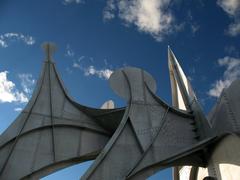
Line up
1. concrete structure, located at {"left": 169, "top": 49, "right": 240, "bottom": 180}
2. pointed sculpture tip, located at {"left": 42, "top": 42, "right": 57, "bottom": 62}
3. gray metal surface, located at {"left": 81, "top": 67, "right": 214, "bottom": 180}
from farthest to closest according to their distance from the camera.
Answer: pointed sculpture tip, located at {"left": 42, "top": 42, "right": 57, "bottom": 62} → gray metal surface, located at {"left": 81, "top": 67, "right": 214, "bottom": 180} → concrete structure, located at {"left": 169, "top": 49, "right": 240, "bottom": 180}

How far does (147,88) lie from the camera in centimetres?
1462

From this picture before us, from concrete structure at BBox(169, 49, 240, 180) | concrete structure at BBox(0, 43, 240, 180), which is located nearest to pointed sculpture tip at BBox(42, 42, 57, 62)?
concrete structure at BBox(0, 43, 240, 180)

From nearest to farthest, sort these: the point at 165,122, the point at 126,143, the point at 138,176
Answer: the point at 138,176
the point at 126,143
the point at 165,122

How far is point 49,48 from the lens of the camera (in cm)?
1714

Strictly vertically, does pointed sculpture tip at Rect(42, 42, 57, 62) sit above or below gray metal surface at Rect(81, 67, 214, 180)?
above

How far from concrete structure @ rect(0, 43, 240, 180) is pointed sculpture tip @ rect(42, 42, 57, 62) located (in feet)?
0.16

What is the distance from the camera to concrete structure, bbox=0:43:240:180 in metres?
11.8

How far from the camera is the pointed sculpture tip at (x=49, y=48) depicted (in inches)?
671

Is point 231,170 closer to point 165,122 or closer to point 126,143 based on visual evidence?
point 165,122

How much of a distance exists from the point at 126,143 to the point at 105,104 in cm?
778

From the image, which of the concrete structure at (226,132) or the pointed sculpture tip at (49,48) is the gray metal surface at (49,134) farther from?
the concrete structure at (226,132)

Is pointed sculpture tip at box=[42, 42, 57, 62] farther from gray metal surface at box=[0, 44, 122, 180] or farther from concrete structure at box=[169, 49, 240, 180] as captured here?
concrete structure at box=[169, 49, 240, 180]

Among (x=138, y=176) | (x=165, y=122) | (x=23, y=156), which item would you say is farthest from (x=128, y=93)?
(x=23, y=156)

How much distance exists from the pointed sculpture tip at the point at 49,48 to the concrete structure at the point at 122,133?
0.16 ft
